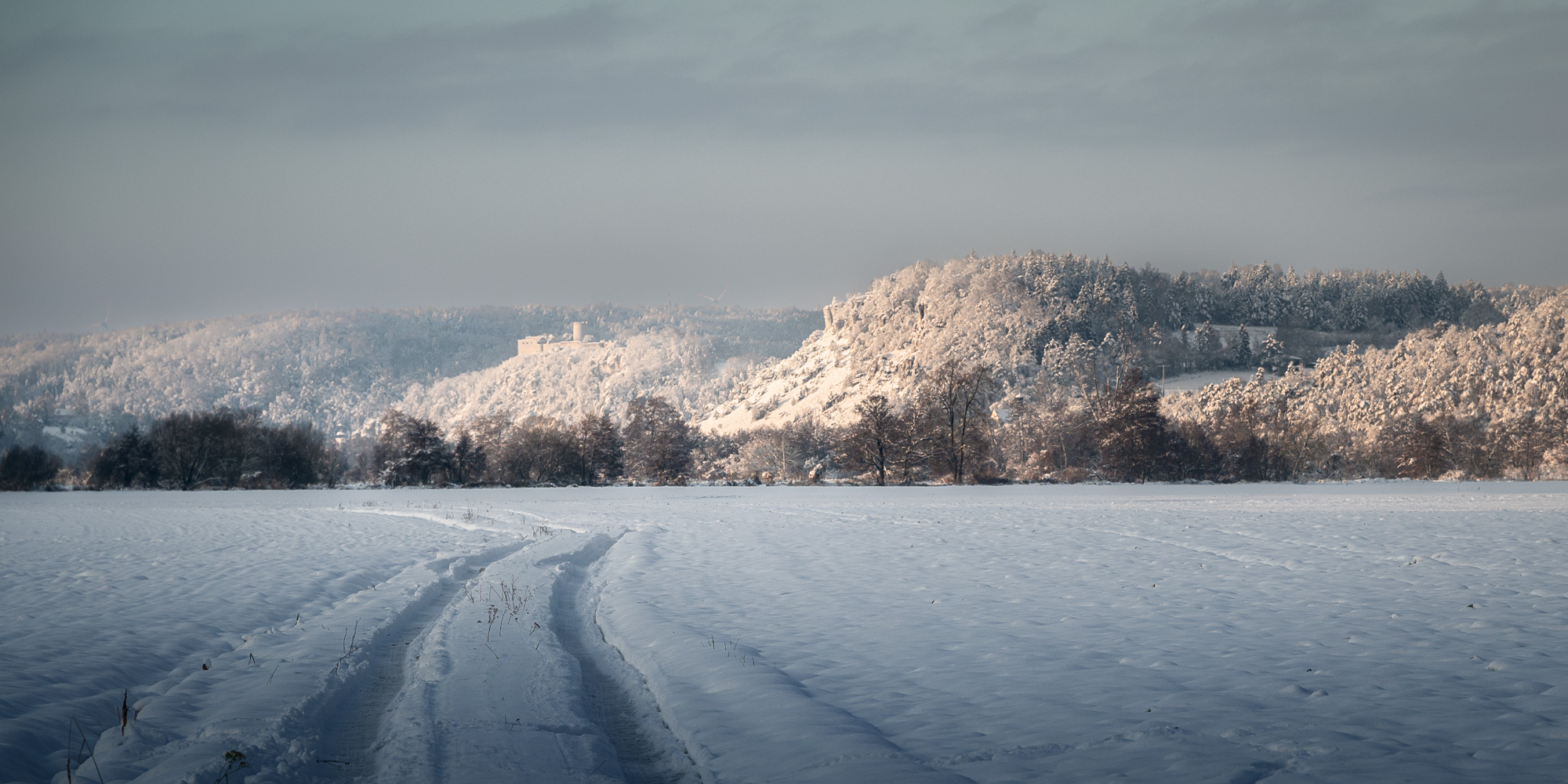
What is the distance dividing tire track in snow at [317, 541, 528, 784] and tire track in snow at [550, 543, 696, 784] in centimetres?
163

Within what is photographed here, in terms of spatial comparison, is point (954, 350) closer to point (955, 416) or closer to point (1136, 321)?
point (1136, 321)

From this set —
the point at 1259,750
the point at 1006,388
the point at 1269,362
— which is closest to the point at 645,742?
the point at 1259,750

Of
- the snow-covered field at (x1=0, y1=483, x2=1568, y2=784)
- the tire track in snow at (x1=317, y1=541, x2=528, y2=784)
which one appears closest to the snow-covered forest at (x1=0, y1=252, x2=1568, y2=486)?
the snow-covered field at (x1=0, y1=483, x2=1568, y2=784)

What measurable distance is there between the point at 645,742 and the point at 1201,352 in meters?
177

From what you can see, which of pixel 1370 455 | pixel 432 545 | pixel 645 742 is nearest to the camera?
pixel 645 742

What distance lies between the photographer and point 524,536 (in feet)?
72.1

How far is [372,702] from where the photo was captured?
751 centimetres

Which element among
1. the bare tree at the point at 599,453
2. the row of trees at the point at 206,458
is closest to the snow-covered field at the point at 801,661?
the bare tree at the point at 599,453

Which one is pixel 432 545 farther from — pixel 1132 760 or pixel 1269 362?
pixel 1269 362

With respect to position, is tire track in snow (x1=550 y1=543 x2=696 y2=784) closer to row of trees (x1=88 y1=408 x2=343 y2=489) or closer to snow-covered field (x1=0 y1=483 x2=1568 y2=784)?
snow-covered field (x1=0 y1=483 x2=1568 y2=784)

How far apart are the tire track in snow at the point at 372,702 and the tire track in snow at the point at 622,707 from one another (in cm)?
163

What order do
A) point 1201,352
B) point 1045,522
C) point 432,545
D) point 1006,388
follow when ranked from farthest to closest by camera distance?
1. point 1201,352
2. point 1006,388
3. point 1045,522
4. point 432,545

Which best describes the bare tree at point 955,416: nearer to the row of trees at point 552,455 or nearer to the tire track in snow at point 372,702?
the row of trees at point 552,455

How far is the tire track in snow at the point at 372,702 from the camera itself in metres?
5.97
